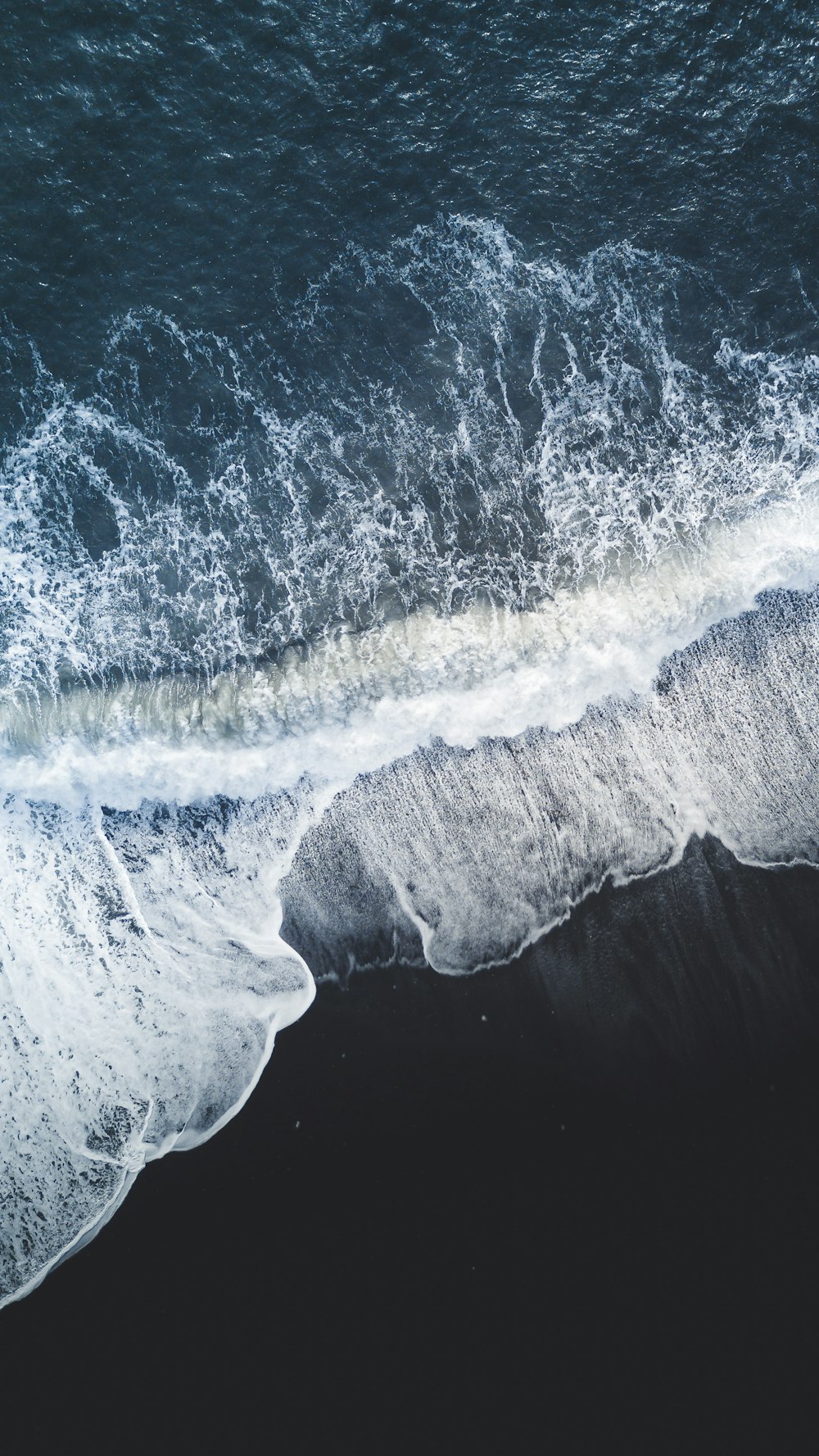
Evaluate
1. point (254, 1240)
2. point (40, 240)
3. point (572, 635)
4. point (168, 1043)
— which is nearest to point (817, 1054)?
point (572, 635)

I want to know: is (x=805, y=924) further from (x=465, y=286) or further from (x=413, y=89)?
(x=413, y=89)

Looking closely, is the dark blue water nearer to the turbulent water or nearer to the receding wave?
the turbulent water

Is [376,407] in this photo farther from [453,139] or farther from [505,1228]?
[505,1228]

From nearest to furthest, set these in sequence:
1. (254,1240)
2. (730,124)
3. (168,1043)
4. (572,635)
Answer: (254,1240) → (168,1043) → (572,635) → (730,124)

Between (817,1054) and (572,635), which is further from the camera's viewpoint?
(572,635)

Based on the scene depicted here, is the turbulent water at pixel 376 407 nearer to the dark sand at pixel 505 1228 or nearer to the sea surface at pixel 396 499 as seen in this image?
the sea surface at pixel 396 499

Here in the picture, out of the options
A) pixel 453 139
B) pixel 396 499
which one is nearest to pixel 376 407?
pixel 396 499

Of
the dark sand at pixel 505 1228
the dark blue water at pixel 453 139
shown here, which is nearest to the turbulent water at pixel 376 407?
the dark blue water at pixel 453 139
